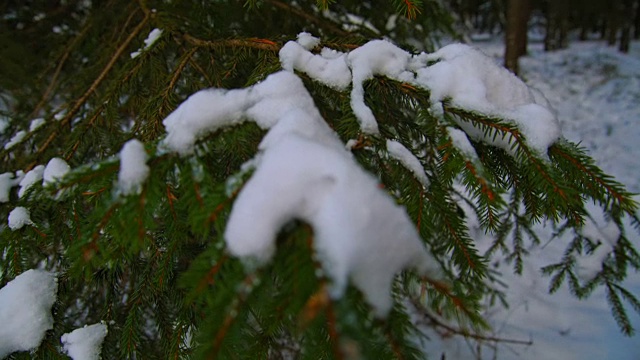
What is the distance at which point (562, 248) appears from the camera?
166 inches

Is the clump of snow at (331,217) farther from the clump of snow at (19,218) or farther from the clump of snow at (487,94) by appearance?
the clump of snow at (19,218)

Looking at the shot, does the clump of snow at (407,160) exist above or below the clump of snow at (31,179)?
above

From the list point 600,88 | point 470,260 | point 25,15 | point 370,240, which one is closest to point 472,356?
point 470,260

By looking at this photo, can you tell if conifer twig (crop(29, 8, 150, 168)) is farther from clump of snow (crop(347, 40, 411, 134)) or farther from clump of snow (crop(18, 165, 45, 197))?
clump of snow (crop(347, 40, 411, 134))

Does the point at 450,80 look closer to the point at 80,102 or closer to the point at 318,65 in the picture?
the point at 318,65

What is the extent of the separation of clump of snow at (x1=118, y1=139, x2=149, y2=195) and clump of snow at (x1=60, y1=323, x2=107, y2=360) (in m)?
0.61

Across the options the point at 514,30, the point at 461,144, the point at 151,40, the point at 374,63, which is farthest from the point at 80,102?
the point at 514,30

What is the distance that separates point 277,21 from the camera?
2.06 meters

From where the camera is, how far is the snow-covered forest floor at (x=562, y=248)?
2.92 metres

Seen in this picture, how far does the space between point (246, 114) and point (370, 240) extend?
41 centimetres

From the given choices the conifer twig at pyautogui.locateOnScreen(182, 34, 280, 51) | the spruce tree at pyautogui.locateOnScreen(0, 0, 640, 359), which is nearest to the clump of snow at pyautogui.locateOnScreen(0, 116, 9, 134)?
the spruce tree at pyautogui.locateOnScreen(0, 0, 640, 359)

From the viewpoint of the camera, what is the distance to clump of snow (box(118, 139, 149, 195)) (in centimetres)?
65

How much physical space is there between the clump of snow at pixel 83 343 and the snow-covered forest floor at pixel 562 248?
6.84 feet

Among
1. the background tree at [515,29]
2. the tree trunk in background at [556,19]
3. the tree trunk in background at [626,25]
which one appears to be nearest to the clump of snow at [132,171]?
the background tree at [515,29]
